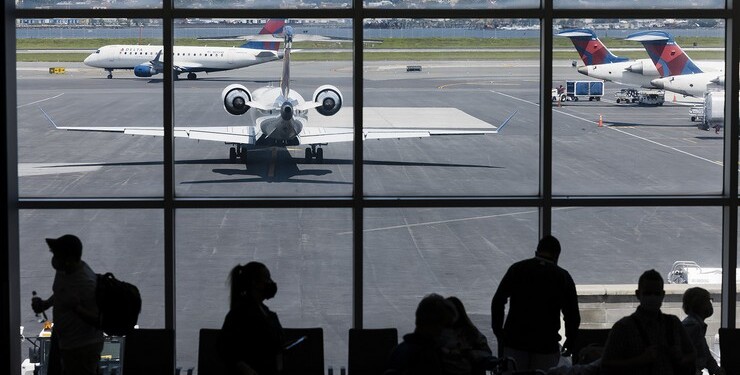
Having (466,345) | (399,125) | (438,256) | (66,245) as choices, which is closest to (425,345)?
(466,345)

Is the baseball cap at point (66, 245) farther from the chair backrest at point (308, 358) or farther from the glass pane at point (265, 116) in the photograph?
the glass pane at point (265, 116)

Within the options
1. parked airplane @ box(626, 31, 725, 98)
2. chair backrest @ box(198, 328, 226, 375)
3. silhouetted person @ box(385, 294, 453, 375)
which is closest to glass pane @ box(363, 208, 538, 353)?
chair backrest @ box(198, 328, 226, 375)

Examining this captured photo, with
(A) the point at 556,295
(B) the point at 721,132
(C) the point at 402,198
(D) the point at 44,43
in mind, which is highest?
(D) the point at 44,43

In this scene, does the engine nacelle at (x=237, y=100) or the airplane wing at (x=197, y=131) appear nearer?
the airplane wing at (x=197, y=131)

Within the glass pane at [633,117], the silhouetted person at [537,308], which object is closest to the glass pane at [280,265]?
the silhouetted person at [537,308]

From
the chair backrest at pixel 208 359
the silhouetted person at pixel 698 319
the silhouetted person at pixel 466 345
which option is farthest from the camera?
the chair backrest at pixel 208 359

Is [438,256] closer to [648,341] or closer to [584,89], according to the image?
[584,89]

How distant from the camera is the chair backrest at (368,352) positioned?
6492mm

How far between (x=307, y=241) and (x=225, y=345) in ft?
9.31

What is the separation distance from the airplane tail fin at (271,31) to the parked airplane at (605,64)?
6.48 feet

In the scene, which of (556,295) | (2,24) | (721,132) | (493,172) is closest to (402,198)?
(493,172)

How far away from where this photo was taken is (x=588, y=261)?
7.33 meters

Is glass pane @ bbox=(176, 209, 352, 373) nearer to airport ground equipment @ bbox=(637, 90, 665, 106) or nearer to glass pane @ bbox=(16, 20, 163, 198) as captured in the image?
glass pane @ bbox=(16, 20, 163, 198)

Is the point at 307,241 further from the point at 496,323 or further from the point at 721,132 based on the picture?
the point at 721,132
